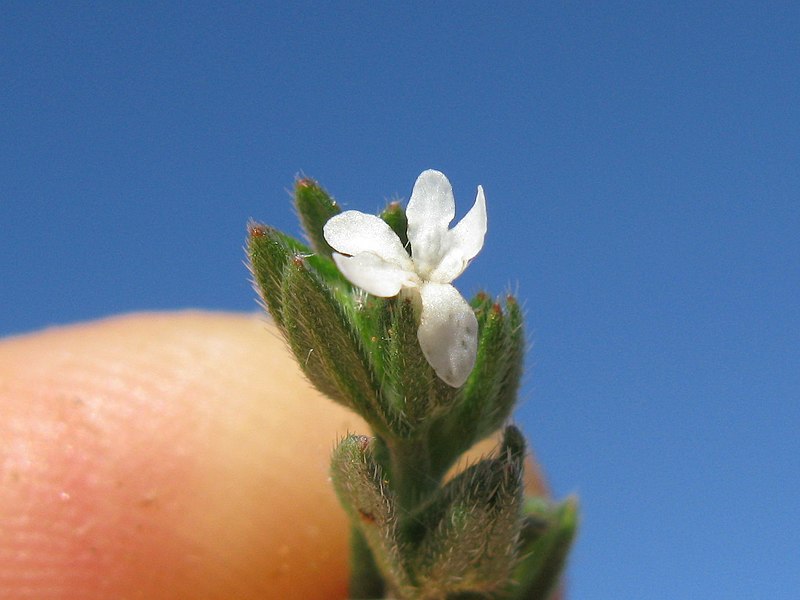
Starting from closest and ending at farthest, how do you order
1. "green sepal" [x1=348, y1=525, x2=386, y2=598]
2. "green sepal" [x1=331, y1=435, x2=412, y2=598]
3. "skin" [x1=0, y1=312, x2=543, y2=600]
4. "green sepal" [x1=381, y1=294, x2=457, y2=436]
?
"green sepal" [x1=381, y1=294, x2=457, y2=436] → "green sepal" [x1=331, y1=435, x2=412, y2=598] → "green sepal" [x1=348, y1=525, x2=386, y2=598] → "skin" [x1=0, y1=312, x2=543, y2=600]

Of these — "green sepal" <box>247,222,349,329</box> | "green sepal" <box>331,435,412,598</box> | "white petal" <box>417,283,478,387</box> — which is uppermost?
"green sepal" <box>247,222,349,329</box>

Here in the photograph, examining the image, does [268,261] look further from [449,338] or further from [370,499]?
[370,499]

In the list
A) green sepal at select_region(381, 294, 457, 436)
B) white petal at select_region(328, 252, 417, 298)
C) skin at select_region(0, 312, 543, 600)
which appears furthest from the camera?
skin at select_region(0, 312, 543, 600)

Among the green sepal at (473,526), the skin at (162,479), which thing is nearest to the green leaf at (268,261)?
the green sepal at (473,526)

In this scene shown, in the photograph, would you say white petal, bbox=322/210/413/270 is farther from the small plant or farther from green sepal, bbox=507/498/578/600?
green sepal, bbox=507/498/578/600

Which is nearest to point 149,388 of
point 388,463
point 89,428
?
point 89,428

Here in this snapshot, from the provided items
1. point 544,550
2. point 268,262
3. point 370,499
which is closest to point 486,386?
point 370,499

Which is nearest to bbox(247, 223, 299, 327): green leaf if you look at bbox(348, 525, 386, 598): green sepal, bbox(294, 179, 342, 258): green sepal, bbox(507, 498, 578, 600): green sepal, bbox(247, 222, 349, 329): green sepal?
bbox(247, 222, 349, 329): green sepal
